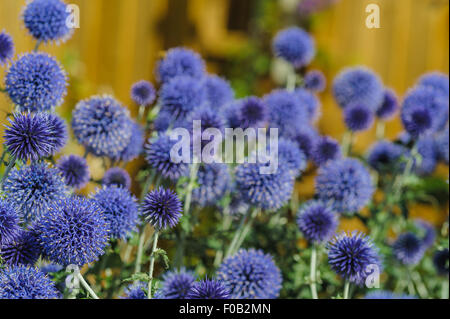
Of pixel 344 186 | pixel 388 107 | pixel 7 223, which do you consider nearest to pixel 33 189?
pixel 7 223

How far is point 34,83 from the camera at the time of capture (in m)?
1.18

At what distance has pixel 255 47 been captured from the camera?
431 cm

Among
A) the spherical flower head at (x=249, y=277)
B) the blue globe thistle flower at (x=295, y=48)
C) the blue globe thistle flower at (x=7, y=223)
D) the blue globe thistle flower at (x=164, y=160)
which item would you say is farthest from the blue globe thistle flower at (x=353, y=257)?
the blue globe thistle flower at (x=295, y=48)

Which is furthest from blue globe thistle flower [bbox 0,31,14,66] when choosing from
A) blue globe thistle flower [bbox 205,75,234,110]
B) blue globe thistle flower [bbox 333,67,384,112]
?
blue globe thistle flower [bbox 333,67,384,112]

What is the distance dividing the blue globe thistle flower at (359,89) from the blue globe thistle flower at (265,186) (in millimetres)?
756

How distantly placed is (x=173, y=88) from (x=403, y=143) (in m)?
0.84

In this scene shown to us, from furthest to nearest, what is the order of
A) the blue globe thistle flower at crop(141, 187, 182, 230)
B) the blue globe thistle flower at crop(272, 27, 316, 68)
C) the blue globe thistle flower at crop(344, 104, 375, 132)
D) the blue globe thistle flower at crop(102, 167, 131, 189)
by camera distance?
the blue globe thistle flower at crop(272, 27, 316, 68) < the blue globe thistle flower at crop(344, 104, 375, 132) < the blue globe thistle flower at crop(102, 167, 131, 189) < the blue globe thistle flower at crop(141, 187, 182, 230)

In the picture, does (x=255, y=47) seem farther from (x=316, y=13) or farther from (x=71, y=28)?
(x=71, y=28)

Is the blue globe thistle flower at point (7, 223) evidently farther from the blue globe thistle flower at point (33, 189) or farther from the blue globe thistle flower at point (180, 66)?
the blue globe thistle flower at point (180, 66)

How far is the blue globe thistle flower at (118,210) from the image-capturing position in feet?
3.59

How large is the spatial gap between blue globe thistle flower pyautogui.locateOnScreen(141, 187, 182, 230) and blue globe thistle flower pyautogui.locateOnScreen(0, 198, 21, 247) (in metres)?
0.24

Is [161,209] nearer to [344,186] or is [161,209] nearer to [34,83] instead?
[34,83]

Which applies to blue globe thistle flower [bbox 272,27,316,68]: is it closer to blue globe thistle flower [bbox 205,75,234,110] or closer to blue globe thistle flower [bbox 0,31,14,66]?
blue globe thistle flower [bbox 205,75,234,110]

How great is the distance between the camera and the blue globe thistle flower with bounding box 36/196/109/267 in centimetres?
94
